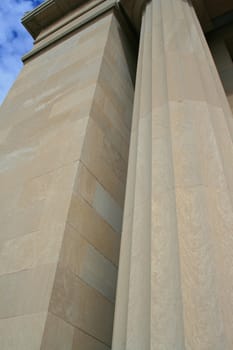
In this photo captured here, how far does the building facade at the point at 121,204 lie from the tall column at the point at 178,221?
0.01 m

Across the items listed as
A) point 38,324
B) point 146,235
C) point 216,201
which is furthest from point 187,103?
point 38,324

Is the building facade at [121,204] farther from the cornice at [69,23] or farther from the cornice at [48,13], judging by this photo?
the cornice at [48,13]

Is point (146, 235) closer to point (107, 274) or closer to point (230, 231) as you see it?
point (230, 231)

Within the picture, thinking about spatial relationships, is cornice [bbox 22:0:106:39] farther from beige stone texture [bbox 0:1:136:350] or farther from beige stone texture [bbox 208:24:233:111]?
beige stone texture [bbox 208:24:233:111]

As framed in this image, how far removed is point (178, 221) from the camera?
3.72m

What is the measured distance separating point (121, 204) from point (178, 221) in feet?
11.1

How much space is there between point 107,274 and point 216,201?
2.72 meters

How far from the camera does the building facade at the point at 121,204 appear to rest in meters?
3.24

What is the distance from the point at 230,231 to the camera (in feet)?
11.5

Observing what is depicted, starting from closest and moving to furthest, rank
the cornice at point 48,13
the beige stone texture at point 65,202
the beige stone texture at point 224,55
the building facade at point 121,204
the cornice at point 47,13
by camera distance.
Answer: the building facade at point 121,204 → the beige stone texture at point 65,202 → the beige stone texture at point 224,55 → the cornice at point 48,13 → the cornice at point 47,13

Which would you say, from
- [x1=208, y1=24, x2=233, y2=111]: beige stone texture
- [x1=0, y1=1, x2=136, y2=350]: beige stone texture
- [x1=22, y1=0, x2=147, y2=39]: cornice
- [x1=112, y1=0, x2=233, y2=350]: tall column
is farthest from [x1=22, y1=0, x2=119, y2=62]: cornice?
[x1=112, y1=0, x2=233, y2=350]: tall column

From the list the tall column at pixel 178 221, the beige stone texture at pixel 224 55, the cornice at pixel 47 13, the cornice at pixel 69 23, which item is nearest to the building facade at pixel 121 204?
the tall column at pixel 178 221

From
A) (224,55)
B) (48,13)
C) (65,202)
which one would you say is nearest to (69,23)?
(48,13)

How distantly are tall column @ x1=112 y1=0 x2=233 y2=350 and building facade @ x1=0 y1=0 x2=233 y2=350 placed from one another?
1 cm
